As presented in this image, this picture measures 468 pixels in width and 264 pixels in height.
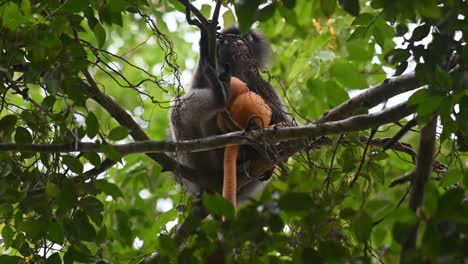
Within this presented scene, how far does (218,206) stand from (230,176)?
58.4 inches

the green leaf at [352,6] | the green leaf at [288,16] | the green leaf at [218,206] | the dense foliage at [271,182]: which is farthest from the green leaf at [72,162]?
the green leaf at [352,6]

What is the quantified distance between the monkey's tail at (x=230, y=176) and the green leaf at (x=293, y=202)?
50.9 inches

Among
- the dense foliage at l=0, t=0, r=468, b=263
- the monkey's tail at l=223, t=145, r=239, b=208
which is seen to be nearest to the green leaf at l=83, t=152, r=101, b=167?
the dense foliage at l=0, t=0, r=468, b=263

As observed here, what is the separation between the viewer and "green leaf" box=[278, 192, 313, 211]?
1678 millimetres

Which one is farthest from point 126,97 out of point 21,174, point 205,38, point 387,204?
point 387,204

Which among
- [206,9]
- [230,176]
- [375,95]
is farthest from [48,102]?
[375,95]

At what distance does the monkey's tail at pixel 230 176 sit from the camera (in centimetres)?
308

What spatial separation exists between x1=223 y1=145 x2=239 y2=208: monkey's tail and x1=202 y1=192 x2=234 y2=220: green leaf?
3.95 feet

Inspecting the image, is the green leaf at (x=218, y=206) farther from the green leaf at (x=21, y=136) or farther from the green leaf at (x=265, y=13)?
the green leaf at (x=21, y=136)

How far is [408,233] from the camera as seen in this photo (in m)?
1.66

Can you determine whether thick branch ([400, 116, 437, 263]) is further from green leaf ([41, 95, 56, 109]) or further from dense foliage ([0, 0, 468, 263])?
green leaf ([41, 95, 56, 109])

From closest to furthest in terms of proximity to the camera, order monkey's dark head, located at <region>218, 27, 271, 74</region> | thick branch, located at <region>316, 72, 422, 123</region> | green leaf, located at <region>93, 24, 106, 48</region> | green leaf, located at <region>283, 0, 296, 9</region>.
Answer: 1. green leaf, located at <region>283, 0, 296, 9</region>
2. green leaf, located at <region>93, 24, 106, 48</region>
3. thick branch, located at <region>316, 72, 422, 123</region>
4. monkey's dark head, located at <region>218, 27, 271, 74</region>

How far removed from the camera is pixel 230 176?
323 cm

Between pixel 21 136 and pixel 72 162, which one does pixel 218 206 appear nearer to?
A: pixel 72 162
